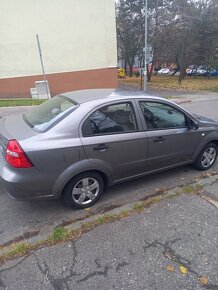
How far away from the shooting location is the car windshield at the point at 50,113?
3008 mm

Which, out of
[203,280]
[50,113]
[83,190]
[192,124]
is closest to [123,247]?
[203,280]

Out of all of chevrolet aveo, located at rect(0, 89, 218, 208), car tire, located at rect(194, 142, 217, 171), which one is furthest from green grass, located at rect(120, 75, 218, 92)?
chevrolet aveo, located at rect(0, 89, 218, 208)

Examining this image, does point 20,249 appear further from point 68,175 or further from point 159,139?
point 159,139

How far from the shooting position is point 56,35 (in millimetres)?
14523

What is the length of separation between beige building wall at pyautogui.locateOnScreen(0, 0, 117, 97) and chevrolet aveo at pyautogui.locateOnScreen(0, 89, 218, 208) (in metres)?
12.2

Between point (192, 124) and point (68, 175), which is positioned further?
point (192, 124)

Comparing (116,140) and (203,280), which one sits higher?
(116,140)

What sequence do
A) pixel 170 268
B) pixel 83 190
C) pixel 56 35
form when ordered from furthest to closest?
pixel 56 35 < pixel 83 190 < pixel 170 268

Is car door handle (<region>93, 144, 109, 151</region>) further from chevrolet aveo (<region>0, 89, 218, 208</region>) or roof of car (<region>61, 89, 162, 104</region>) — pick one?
roof of car (<region>61, 89, 162, 104</region>)

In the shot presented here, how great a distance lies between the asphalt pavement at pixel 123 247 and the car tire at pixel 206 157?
2.18ft

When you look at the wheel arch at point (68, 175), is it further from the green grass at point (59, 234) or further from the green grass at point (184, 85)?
the green grass at point (184, 85)

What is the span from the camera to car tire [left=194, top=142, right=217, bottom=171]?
4.19 m

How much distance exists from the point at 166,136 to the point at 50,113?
5.60ft

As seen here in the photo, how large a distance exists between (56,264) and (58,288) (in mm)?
269
